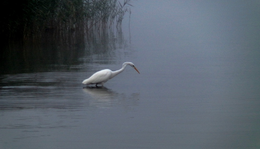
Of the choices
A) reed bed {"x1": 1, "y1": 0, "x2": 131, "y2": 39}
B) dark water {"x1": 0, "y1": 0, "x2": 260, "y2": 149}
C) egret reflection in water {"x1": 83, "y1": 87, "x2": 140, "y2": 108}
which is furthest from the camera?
reed bed {"x1": 1, "y1": 0, "x2": 131, "y2": 39}

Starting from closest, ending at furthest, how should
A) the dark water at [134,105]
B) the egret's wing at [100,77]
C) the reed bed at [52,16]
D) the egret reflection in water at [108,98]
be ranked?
the dark water at [134,105]
the egret reflection in water at [108,98]
the egret's wing at [100,77]
the reed bed at [52,16]

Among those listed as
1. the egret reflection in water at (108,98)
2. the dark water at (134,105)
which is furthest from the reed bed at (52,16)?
the egret reflection in water at (108,98)

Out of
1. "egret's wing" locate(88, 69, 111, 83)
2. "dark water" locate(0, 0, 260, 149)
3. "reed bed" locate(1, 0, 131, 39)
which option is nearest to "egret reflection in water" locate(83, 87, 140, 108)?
"dark water" locate(0, 0, 260, 149)

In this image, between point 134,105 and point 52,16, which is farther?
point 52,16

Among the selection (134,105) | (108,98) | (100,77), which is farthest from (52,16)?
(134,105)

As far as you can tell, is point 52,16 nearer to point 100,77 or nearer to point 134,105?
point 100,77

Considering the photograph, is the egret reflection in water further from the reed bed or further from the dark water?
the reed bed

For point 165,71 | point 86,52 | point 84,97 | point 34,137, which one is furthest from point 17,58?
point 34,137

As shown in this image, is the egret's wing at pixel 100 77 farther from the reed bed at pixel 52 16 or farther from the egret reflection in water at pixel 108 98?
the reed bed at pixel 52 16

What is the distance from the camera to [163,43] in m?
21.0

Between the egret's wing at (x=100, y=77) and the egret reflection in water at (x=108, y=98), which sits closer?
the egret reflection in water at (x=108, y=98)

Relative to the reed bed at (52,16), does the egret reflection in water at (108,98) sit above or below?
below

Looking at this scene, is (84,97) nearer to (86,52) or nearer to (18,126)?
(18,126)

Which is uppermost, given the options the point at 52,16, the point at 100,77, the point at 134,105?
the point at 52,16
